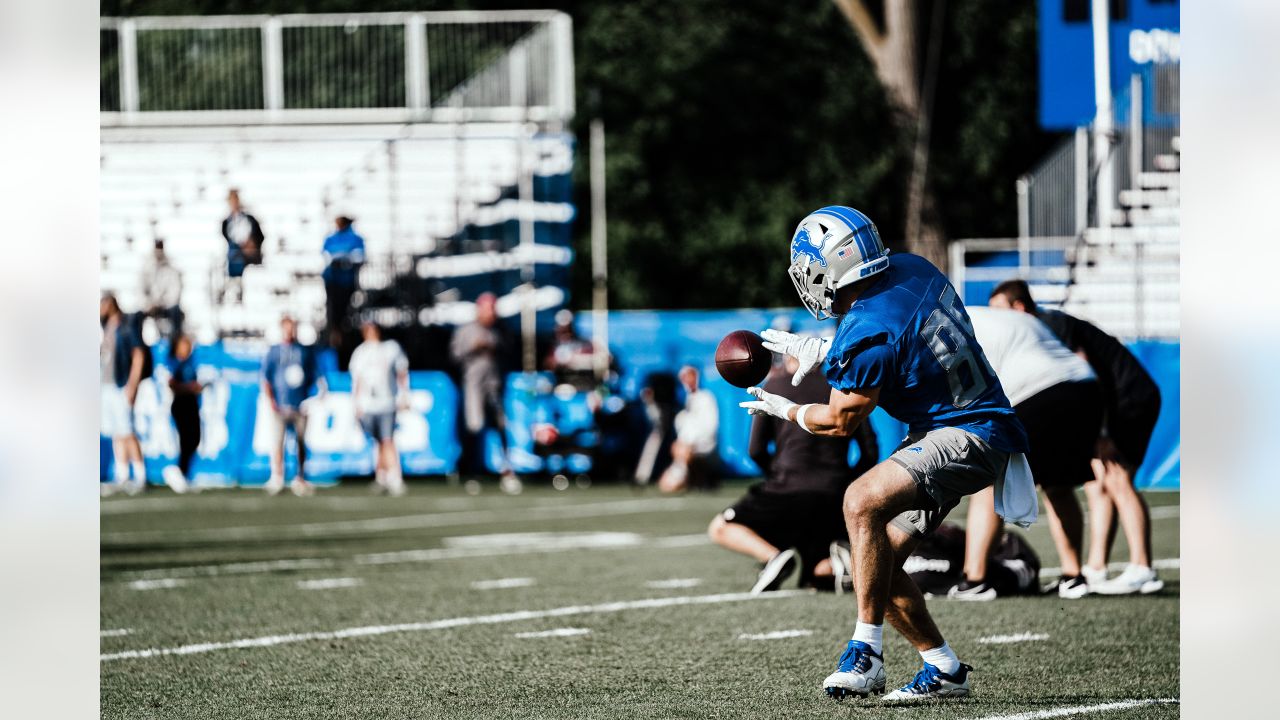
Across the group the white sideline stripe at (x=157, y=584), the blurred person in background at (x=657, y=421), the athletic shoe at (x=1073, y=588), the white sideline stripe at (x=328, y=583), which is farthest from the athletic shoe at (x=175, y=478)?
the athletic shoe at (x=1073, y=588)

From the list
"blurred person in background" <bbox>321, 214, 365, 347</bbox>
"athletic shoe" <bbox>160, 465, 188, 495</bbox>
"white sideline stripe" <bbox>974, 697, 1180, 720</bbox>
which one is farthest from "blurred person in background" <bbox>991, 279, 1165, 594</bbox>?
"blurred person in background" <bbox>321, 214, 365, 347</bbox>

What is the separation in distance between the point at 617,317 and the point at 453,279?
259cm

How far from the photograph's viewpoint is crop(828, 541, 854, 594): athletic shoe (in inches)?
357

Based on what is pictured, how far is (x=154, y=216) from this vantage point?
23.8 metres

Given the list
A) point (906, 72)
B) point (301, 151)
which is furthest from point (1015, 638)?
point (906, 72)

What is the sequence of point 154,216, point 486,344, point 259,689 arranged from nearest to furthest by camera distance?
point 259,689, point 486,344, point 154,216

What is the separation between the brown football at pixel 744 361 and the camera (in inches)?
229

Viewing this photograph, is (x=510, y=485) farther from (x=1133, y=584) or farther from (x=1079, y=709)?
(x=1079, y=709)

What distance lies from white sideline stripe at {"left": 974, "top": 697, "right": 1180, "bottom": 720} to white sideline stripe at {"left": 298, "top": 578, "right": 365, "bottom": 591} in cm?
503

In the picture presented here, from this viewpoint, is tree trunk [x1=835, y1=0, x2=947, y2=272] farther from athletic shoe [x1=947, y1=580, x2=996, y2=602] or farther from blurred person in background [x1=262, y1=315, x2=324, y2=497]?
athletic shoe [x1=947, y1=580, x2=996, y2=602]

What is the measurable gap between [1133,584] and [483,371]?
1048 cm

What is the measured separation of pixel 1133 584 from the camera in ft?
29.5

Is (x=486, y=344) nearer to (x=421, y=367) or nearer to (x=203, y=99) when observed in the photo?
(x=421, y=367)
